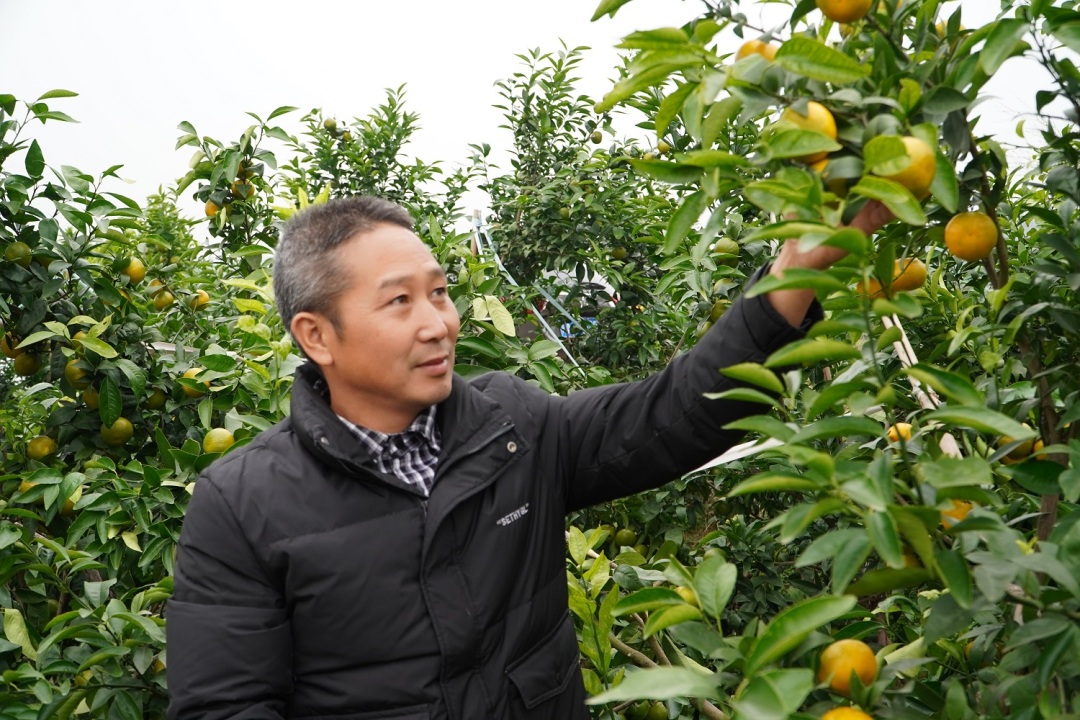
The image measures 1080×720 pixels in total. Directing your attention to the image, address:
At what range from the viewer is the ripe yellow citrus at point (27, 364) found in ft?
7.73

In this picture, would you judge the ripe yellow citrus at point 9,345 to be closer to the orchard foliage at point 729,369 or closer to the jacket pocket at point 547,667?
the orchard foliage at point 729,369

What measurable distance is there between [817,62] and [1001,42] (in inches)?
7.8

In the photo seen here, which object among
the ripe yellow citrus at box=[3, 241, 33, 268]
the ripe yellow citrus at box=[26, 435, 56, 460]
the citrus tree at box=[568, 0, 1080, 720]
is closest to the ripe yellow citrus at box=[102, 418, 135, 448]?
the ripe yellow citrus at box=[26, 435, 56, 460]

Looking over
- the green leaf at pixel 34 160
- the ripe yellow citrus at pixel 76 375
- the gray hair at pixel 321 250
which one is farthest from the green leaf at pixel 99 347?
the gray hair at pixel 321 250

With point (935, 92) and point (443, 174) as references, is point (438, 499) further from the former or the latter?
point (443, 174)

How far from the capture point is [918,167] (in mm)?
910

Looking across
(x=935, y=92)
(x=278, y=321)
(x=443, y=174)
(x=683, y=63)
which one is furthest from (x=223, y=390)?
(x=443, y=174)

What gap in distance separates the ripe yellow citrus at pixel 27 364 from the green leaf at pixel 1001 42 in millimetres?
2175

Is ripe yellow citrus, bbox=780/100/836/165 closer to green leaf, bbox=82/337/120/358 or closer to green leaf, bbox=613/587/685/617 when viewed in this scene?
green leaf, bbox=613/587/685/617

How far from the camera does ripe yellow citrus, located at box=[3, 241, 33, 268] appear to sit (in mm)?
2260

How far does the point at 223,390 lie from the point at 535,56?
2.44m

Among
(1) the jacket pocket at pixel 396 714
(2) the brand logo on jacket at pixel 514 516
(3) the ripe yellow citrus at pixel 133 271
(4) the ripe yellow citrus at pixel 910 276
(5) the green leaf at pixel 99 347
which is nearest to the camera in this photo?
(4) the ripe yellow citrus at pixel 910 276

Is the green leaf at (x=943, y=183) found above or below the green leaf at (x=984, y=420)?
above

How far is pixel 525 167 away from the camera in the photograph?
4.29 m
